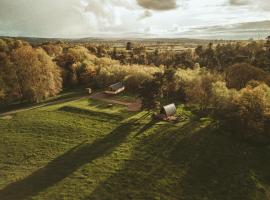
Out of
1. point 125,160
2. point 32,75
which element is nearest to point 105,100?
point 32,75

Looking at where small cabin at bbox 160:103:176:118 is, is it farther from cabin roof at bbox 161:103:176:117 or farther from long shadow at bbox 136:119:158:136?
long shadow at bbox 136:119:158:136

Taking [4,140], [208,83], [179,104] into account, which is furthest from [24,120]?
[208,83]

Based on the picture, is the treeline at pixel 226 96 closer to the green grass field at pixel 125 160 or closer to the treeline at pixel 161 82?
the treeline at pixel 161 82

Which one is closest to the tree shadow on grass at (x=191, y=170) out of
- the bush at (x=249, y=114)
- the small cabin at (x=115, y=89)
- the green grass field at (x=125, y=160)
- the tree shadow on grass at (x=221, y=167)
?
the tree shadow on grass at (x=221, y=167)

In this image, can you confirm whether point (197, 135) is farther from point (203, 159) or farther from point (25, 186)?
point (25, 186)

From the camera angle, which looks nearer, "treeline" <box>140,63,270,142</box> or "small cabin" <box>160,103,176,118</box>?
"treeline" <box>140,63,270,142</box>

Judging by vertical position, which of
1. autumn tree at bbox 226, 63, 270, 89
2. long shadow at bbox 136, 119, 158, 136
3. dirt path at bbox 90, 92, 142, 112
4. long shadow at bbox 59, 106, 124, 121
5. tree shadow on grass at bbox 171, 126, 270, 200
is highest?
autumn tree at bbox 226, 63, 270, 89

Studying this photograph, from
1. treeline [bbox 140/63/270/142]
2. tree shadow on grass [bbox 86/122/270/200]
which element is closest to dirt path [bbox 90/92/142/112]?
treeline [bbox 140/63/270/142]
